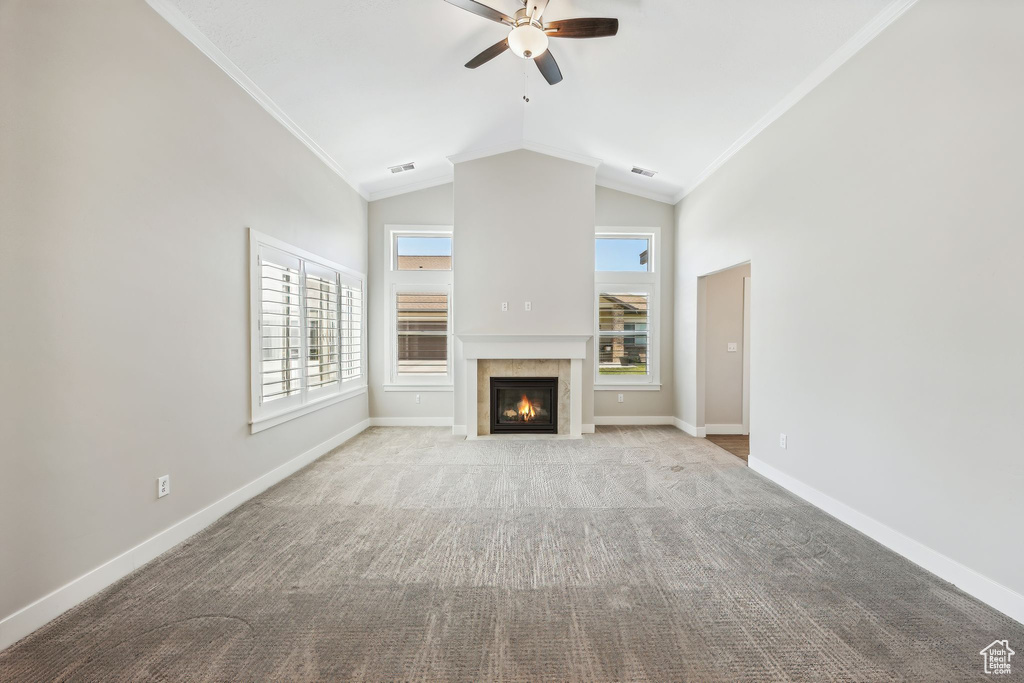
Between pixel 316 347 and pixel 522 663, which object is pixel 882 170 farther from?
pixel 316 347

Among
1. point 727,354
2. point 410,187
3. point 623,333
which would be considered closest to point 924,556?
point 727,354

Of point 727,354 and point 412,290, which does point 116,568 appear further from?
point 727,354

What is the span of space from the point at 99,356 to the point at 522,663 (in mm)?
2407

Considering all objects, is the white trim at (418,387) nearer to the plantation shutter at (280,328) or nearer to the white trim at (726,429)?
the plantation shutter at (280,328)

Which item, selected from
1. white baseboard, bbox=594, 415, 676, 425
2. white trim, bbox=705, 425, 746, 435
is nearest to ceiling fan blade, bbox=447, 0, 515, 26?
white baseboard, bbox=594, 415, 676, 425

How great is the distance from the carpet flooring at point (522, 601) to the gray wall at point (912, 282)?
0.43 m

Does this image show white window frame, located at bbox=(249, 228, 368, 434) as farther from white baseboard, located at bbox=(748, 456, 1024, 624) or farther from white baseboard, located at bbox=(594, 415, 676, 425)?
white baseboard, located at bbox=(748, 456, 1024, 624)

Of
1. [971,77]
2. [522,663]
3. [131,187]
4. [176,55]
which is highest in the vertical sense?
[176,55]

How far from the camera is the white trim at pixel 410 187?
18.1 ft

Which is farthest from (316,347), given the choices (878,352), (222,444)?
(878,352)

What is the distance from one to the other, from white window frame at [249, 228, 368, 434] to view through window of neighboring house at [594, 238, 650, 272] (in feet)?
10.8

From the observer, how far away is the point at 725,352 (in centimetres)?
529

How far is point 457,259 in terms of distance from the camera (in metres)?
5.09

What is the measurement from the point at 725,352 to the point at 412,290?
423 centimetres
